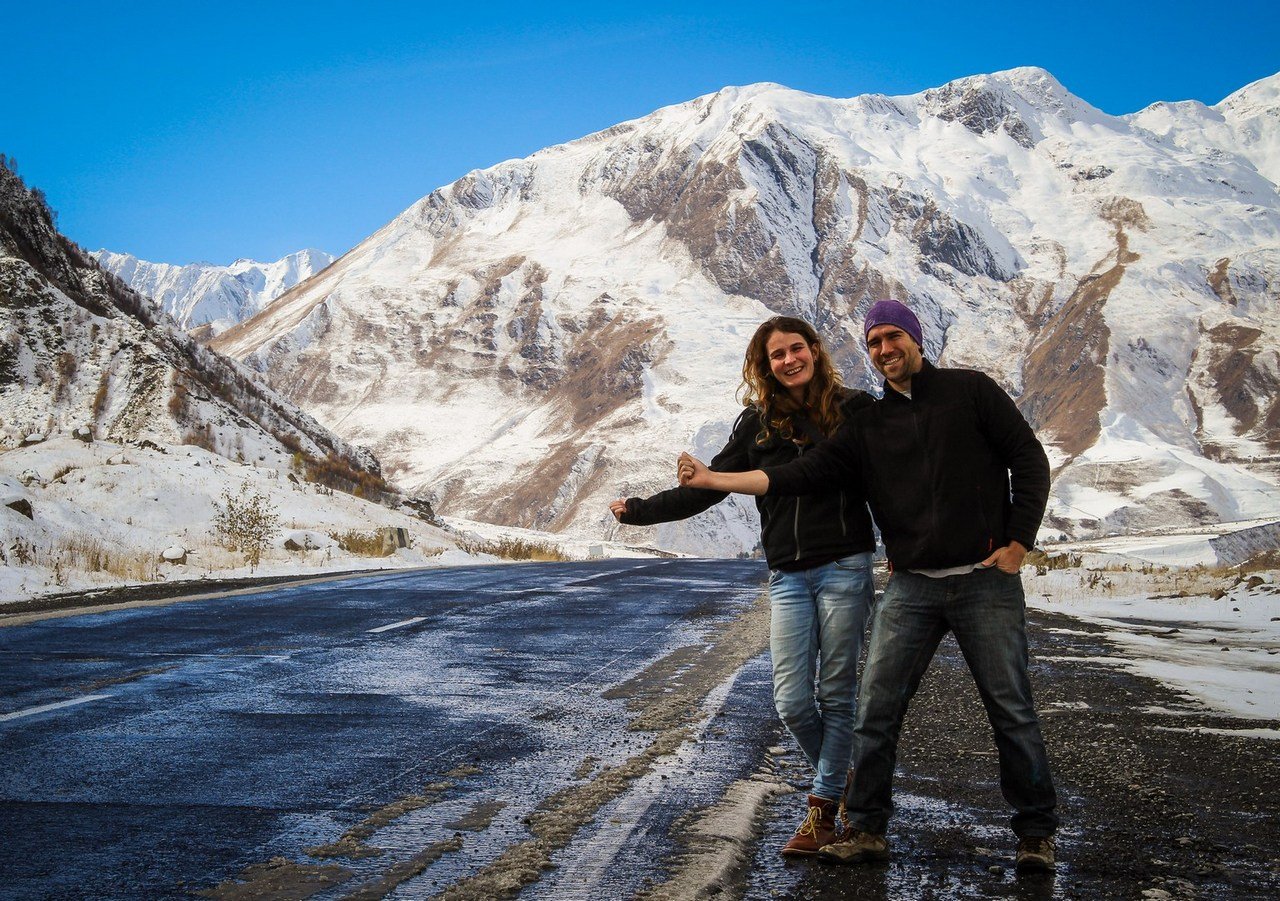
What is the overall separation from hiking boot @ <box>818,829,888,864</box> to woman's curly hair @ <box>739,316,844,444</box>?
159 centimetres

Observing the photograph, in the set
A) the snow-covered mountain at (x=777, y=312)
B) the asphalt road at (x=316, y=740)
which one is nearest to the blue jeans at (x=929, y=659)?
the asphalt road at (x=316, y=740)

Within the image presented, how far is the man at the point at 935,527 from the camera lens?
4500mm

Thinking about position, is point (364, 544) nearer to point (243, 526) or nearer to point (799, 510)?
point (243, 526)

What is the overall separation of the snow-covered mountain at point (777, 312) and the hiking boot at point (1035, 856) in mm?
89870

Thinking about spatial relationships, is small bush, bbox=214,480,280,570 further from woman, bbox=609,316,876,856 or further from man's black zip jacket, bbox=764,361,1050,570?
man's black zip jacket, bbox=764,361,1050,570

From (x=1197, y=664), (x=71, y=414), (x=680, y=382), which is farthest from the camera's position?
(x=680, y=382)

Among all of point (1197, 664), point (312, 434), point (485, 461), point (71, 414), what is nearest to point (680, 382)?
point (485, 461)

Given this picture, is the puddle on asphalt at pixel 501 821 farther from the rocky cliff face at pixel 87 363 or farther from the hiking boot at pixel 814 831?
the rocky cliff face at pixel 87 363

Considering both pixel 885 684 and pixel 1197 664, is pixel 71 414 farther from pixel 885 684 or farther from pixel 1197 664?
pixel 885 684

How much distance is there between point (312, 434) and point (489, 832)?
41542 millimetres

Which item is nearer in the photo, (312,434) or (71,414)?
(71,414)

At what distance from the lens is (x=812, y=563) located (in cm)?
478

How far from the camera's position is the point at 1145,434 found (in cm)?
12444

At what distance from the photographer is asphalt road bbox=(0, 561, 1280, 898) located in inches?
154
